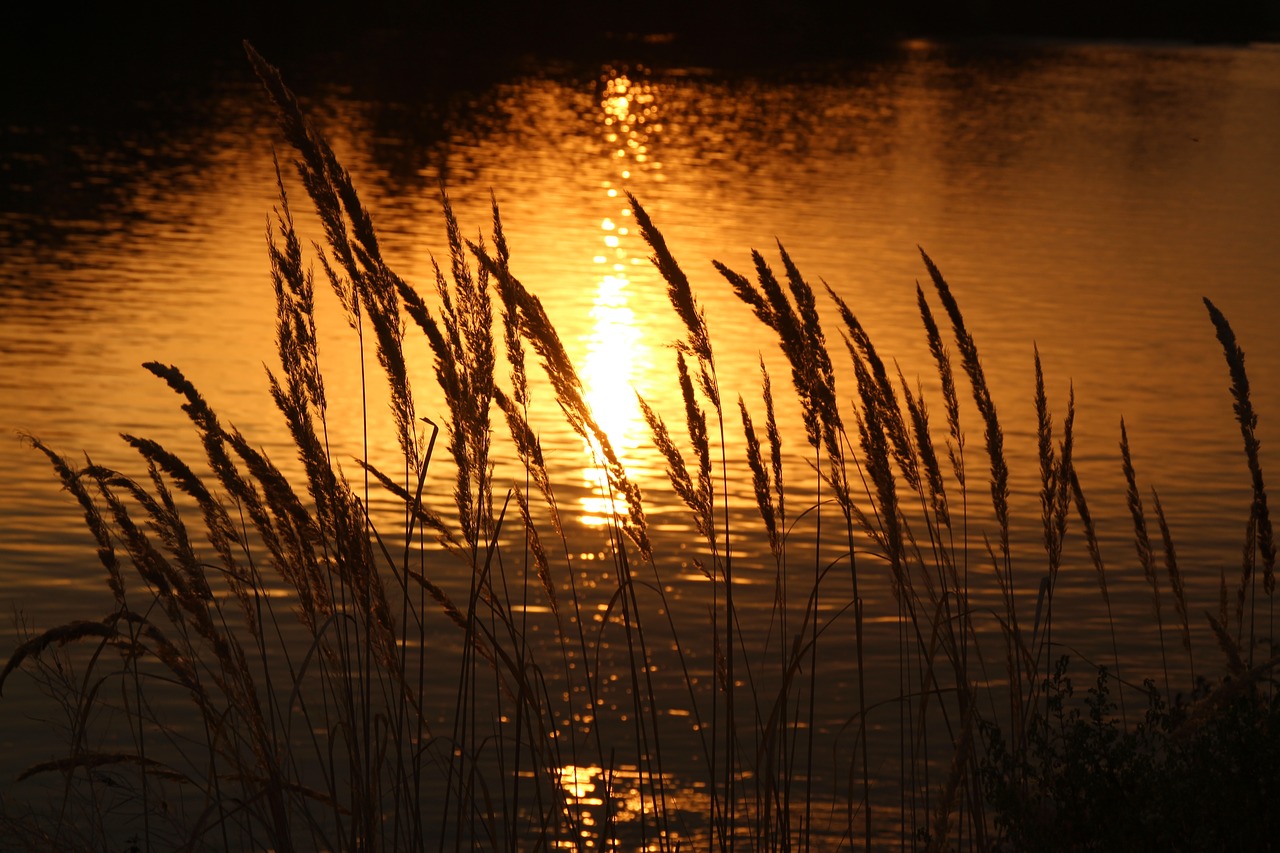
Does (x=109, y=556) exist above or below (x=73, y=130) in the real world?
above

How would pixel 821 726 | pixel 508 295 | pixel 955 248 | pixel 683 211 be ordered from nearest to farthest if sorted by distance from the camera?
pixel 508 295, pixel 821 726, pixel 955 248, pixel 683 211

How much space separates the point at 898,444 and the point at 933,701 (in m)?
3.65

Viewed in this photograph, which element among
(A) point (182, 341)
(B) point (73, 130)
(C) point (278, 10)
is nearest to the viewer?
(A) point (182, 341)

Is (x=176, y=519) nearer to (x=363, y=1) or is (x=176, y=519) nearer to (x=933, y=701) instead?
(x=933, y=701)

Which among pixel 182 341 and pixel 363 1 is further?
pixel 363 1

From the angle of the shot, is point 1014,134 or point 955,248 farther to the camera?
point 1014,134

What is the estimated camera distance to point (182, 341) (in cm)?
1390

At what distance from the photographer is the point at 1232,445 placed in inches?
458

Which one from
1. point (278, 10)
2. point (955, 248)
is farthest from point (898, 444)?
point (278, 10)

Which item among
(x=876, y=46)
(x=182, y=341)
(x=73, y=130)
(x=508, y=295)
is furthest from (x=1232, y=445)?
(x=876, y=46)

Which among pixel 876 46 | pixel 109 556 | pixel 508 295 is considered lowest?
pixel 876 46

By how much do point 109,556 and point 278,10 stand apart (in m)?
68.3

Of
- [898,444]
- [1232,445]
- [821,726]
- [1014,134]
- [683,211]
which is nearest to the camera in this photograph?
[898,444]

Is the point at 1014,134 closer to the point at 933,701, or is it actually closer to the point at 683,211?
the point at 683,211
